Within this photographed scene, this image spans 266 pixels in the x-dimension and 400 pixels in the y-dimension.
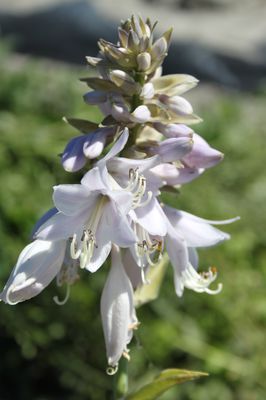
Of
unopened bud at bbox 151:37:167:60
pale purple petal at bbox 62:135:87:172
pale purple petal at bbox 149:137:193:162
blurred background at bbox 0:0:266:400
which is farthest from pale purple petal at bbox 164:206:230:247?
blurred background at bbox 0:0:266:400

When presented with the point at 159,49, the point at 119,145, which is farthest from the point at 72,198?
the point at 159,49

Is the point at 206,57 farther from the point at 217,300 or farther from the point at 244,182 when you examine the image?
the point at 217,300

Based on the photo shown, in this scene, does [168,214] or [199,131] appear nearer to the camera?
[168,214]

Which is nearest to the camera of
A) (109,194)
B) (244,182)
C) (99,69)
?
(109,194)

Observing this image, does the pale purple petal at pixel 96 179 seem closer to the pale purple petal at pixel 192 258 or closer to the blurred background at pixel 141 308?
the pale purple petal at pixel 192 258

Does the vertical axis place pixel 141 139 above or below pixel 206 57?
above

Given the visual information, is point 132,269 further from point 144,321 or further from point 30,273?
point 144,321

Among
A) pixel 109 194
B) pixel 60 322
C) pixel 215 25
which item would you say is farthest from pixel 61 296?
pixel 215 25
